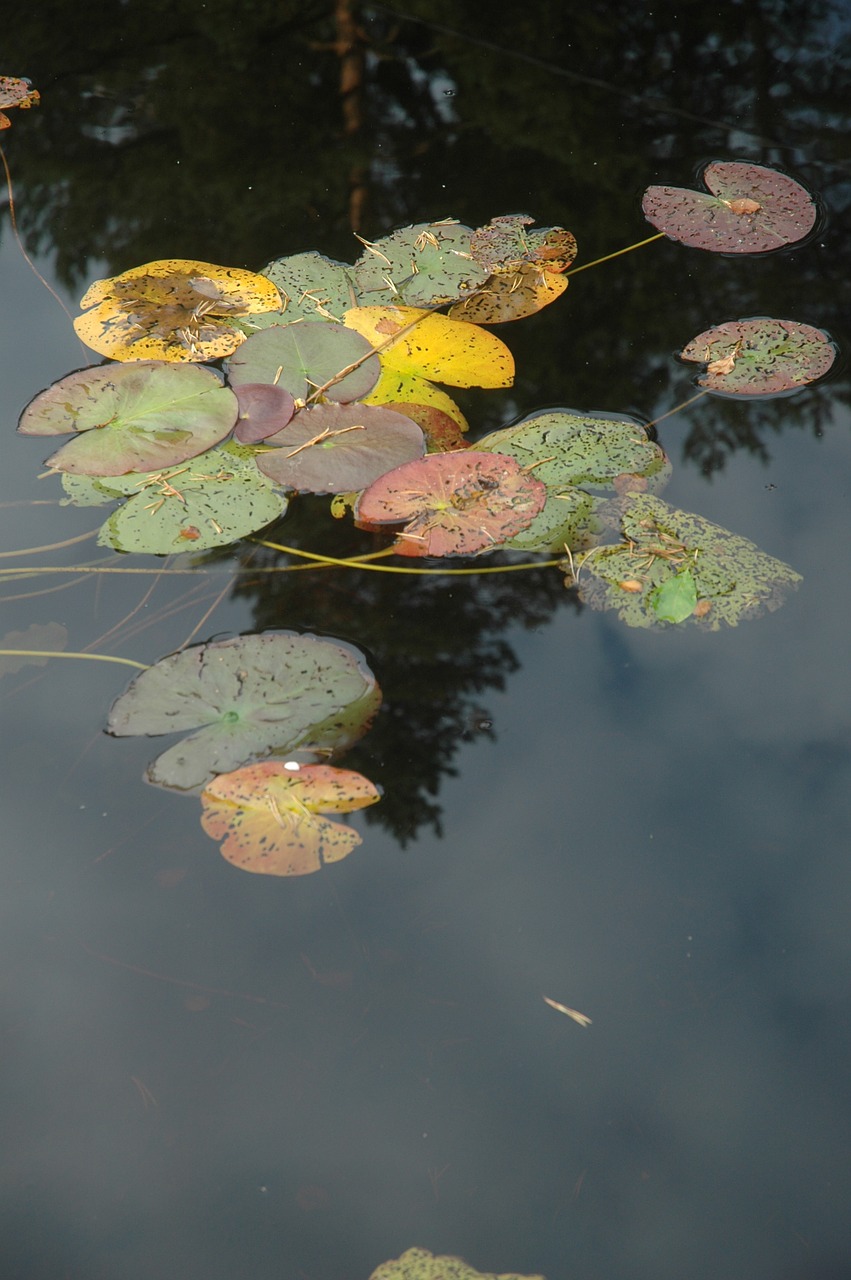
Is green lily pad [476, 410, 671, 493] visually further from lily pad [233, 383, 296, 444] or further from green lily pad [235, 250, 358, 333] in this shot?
green lily pad [235, 250, 358, 333]

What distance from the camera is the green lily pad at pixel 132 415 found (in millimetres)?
1827

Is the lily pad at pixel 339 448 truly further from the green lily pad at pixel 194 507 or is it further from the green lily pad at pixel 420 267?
the green lily pad at pixel 420 267

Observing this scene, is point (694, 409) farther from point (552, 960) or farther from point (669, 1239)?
point (669, 1239)

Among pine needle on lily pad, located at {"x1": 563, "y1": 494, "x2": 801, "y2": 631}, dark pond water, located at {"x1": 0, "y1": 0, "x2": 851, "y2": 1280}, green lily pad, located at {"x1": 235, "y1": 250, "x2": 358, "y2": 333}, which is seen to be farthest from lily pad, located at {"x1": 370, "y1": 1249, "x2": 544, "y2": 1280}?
green lily pad, located at {"x1": 235, "y1": 250, "x2": 358, "y2": 333}

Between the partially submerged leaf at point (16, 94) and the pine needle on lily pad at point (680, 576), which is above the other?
the partially submerged leaf at point (16, 94)

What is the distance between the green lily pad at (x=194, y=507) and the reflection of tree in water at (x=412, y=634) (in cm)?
6

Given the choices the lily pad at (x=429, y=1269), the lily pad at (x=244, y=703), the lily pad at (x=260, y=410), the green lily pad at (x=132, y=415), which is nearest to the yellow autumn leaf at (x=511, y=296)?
the lily pad at (x=260, y=410)

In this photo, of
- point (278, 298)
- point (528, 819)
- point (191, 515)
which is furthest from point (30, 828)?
point (278, 298)

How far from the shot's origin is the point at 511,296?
2.16 m

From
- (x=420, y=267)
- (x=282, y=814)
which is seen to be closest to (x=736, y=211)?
(x=420, y=267)

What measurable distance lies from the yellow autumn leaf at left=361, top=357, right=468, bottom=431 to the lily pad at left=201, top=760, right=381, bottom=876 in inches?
31.1

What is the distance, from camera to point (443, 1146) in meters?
1.18

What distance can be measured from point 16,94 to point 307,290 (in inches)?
51.7

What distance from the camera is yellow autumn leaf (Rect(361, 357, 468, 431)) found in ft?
6.37
